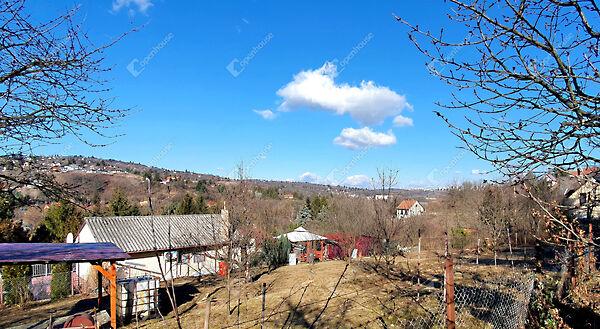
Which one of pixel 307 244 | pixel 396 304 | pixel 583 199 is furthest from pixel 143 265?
pixel 583 199

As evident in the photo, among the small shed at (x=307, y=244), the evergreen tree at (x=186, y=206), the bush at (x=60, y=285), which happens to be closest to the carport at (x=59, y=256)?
the bush at (x=60, y=285)

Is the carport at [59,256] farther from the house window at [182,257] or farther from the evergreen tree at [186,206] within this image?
the evergreen tree at [186,206]

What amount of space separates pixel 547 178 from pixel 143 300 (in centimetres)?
1253

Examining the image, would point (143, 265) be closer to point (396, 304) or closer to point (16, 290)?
point (16, 290)


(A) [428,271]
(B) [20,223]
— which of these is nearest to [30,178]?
(A) [428,271]

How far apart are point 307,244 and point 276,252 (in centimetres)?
275

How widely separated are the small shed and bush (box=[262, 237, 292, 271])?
412 mm

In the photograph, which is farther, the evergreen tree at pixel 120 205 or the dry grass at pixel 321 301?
the evergreen tree at pixel 120 205

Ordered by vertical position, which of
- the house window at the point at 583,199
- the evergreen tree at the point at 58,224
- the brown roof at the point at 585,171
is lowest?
the evergreen tree at the point at 58,224

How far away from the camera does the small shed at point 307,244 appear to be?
24.0m

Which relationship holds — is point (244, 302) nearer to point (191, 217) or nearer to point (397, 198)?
point (397, 198)

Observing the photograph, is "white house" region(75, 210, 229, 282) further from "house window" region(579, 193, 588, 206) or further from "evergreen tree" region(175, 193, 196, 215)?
"house window" region(579, 193, 588, 206)

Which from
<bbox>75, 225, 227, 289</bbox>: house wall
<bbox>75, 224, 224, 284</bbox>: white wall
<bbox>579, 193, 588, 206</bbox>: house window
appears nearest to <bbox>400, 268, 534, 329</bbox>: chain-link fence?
<bbox>579, 193, 588, 206</bbox>: house window

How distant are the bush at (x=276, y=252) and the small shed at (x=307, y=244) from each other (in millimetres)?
412
